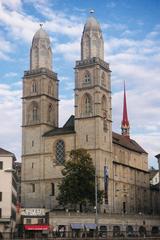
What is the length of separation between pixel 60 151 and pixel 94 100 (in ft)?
45.6

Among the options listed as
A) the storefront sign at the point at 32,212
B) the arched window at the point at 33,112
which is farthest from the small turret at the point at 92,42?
the storefront sign at the point at 32,212

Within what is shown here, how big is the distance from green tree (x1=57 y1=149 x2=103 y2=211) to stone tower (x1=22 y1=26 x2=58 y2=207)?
1893 cm

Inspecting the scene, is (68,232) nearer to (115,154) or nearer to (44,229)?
(44,229)

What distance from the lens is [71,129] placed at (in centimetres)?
13538

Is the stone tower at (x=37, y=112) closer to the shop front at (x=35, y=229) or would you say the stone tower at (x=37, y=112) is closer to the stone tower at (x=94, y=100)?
the stone tower at (x=94, y=100)

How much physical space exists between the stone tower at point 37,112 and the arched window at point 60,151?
3647mm

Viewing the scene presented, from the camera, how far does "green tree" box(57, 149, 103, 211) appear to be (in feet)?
369

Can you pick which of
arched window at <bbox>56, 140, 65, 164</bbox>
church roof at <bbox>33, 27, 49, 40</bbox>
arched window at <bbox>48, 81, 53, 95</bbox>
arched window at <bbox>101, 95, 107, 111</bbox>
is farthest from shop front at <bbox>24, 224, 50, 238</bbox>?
church roof at <bbox>33, 27, 49, 40</bbox>

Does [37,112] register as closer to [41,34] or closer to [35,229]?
[41,34]

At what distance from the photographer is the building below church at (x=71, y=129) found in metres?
131

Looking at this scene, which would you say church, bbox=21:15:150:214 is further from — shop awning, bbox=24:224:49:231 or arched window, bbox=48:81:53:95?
shop awning, bbox=24:224:49:231

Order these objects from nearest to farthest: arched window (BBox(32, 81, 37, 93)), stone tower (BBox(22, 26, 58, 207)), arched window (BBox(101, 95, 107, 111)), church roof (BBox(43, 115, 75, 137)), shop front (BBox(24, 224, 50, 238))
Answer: shop front (BBox(24, 224, 50, 238)), stone tower (BBox(22, 26, 58, 207)), church roof (BBox(43, 115, 75, 137)), arched window (BBox(101, 95, 107, 111)), arched window (BBox(32, 81, 37, 93))

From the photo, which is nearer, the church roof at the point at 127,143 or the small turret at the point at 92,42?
the small turret at the point at 92,42

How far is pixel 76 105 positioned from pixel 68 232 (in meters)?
45.3
